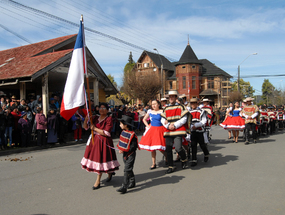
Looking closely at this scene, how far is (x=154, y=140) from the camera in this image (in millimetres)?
6957

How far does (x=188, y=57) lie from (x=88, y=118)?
171ft

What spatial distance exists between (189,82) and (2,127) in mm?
47530

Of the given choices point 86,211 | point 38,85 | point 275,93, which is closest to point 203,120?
point 86,211

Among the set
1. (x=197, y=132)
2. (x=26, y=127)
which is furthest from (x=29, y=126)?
(x=197, y=132)

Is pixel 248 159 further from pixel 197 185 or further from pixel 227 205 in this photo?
pixel 227 205

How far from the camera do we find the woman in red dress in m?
5.31

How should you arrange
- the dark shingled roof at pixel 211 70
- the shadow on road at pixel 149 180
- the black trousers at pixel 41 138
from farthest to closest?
1. the dark shingled roof at pixel 211 70
2. the black trousers at pixel 41 138
3. the shadow on road at pixel 149 180

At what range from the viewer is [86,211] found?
425 cm

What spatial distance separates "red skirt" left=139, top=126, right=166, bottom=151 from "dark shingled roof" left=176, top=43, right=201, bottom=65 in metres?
49.3

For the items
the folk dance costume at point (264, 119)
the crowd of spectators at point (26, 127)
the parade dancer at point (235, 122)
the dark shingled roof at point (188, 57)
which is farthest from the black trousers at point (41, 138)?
the dark shingled roof at point (188, 57)

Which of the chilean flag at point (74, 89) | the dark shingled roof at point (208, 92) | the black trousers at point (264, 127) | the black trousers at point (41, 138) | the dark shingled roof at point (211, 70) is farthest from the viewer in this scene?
the dark shingled roof at point (211, 70)

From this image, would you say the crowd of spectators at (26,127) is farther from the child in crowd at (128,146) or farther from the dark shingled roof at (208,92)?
the dark shingled roof at (208,92)

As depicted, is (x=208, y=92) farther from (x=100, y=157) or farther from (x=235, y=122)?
(x=100, y=157)

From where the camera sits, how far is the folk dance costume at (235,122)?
11898 millimetres
